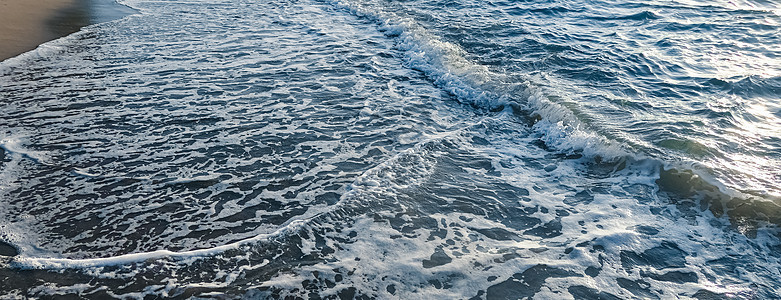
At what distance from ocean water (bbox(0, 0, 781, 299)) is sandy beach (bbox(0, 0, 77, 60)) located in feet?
1.65

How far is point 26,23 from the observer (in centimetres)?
1141

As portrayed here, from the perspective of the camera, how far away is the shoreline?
404 inches

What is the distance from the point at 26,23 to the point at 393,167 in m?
10.2

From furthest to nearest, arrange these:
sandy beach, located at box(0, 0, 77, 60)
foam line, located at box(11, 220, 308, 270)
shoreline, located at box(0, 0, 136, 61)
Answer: shoreline, located at box(0, 0, 136, 61), sandy beach, located at box(0, 0, 77, 60), foam line, located at box(11, 220, 308, 270)

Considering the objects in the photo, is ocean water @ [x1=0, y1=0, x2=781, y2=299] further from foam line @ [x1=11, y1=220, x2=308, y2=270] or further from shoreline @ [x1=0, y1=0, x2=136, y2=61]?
shoreline @ [x1=0, y1=0, x2=136, y2=61]

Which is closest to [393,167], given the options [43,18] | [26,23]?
[26,23]

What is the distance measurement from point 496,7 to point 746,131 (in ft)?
26.6

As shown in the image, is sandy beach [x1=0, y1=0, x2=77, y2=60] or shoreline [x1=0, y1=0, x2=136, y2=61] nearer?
sandy beach [x1=0, y1=0, x2=77, y2=60]

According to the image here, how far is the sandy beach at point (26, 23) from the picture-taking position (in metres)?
10.0

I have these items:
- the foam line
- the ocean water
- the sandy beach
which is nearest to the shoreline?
the sandy beach

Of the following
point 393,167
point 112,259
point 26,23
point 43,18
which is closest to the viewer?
point 112,259

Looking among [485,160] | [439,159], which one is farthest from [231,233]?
[485,160]

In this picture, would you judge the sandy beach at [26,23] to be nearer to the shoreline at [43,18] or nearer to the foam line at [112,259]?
the shoreline at [43,18]

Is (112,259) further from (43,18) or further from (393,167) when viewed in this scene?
(43,18)
